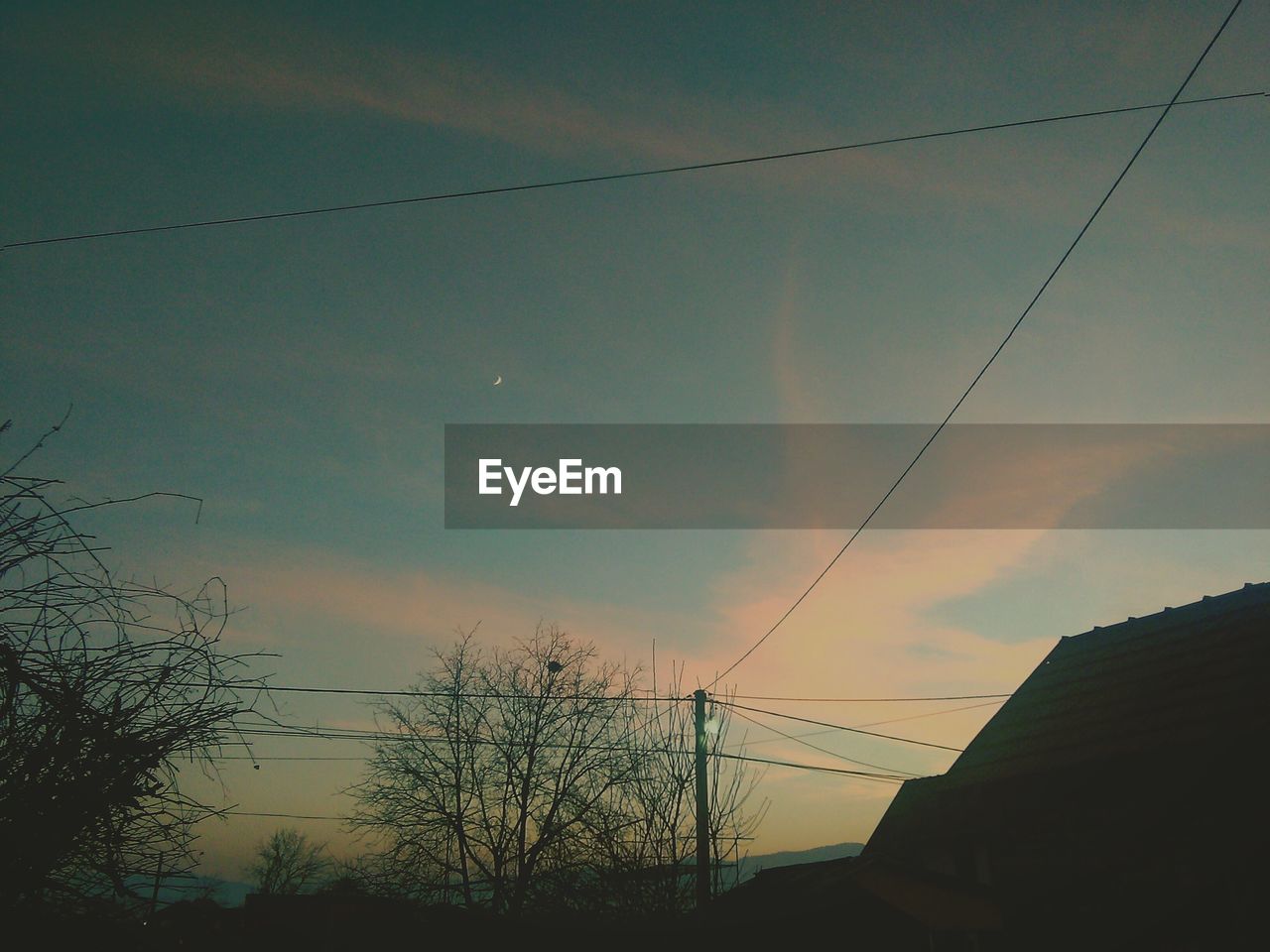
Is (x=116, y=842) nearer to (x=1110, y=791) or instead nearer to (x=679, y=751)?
(x=1110, y=791)

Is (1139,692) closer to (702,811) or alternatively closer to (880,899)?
(880,899)

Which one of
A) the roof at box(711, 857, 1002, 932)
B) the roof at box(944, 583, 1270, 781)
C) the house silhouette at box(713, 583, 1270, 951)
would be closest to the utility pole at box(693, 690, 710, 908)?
the roof at box(711, 857, 1002, 932)

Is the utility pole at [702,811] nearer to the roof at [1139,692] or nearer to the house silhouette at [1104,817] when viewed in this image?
the house silhouette at [1104,817]

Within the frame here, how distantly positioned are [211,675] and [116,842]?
0.59m

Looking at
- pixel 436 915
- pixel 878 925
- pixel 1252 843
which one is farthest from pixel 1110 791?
pixel 436 915

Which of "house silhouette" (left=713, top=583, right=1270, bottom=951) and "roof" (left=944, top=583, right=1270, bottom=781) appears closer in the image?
"house silhouette" (left=713, top=583, right=1270, bottom=951)

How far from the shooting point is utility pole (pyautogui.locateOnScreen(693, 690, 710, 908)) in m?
15.0

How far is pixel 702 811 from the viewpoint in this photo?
51.4 feet

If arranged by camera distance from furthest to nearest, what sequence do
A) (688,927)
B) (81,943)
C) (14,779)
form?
(688,927)
(81,943)
(14,779)

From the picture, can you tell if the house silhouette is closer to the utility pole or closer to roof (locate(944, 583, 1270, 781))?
roof (locate(944, 583, 1270, 781))

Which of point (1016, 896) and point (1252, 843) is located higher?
point (1252, 843)

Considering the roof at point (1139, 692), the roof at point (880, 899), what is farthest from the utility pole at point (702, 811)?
the roof at point (1139, 692)

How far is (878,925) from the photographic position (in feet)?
35.5

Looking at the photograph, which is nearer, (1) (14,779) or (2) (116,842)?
(1) (14,779)
